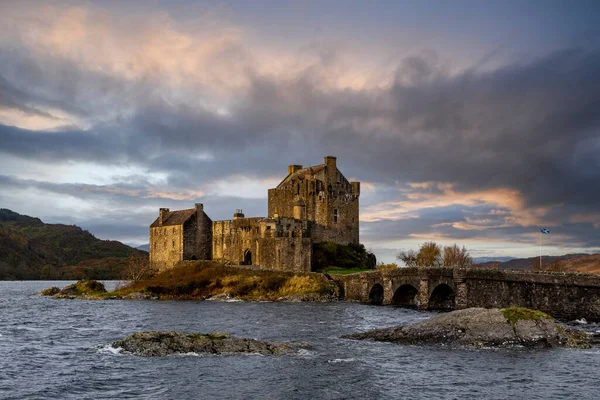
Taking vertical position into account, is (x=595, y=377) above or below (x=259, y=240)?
below

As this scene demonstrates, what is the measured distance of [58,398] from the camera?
27562mm

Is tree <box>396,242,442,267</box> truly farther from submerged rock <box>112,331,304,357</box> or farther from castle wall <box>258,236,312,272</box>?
submerged rock <box>112,331,304,357</box>

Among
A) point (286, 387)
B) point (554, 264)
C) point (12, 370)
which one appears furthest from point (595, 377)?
point (554, 264)

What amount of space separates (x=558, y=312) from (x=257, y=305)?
3469 cm

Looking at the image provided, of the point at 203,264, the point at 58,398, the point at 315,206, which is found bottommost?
→ the point at 58,398

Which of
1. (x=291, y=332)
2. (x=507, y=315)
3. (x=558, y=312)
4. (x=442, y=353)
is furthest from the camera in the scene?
(x=558, y=312)

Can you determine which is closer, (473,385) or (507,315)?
(473,385)

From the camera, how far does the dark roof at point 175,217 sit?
108m

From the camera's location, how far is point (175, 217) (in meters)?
111

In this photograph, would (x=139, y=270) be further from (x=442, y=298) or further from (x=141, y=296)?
(x=442, y=298)

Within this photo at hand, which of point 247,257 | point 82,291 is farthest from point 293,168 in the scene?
point 82,291

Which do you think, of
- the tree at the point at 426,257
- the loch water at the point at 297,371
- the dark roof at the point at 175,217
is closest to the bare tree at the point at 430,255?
the tree at the point at 426,257

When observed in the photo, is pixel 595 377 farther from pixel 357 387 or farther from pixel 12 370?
pixel 12 370

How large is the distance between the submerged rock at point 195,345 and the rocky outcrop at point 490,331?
8.70m
